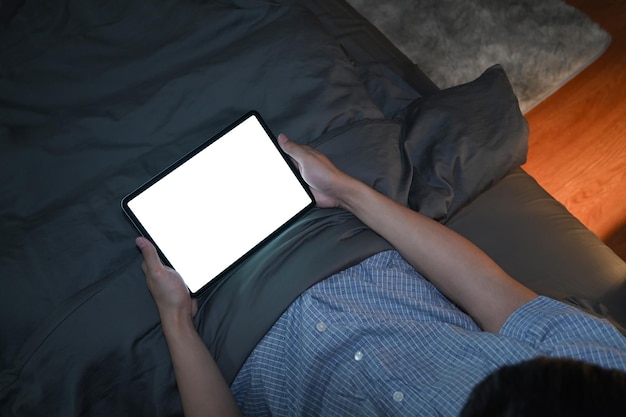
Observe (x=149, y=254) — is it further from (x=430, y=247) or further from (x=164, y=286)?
(x=430, y=247)

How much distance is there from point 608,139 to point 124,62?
139 cm

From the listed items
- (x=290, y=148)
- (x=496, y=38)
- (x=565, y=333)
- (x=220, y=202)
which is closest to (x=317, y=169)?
(x=290, y=148)

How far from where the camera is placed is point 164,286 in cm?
86

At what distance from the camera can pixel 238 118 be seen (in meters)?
1.01

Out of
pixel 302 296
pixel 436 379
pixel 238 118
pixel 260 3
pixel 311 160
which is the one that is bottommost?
pixel 436 379

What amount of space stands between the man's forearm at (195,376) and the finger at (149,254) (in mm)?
87

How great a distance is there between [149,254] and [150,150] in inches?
8.7

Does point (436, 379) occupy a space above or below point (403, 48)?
below

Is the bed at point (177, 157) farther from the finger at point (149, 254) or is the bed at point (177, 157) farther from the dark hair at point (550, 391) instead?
the dark hair at point (550, 391)

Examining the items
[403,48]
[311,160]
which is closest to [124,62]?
[311,160]

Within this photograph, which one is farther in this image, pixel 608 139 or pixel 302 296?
pixel 608 139

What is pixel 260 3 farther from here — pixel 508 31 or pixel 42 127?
pixel 508 31

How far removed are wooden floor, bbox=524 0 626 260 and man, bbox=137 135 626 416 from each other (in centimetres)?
78

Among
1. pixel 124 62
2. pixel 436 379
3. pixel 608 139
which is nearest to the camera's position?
pixel 436 379
